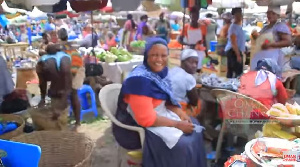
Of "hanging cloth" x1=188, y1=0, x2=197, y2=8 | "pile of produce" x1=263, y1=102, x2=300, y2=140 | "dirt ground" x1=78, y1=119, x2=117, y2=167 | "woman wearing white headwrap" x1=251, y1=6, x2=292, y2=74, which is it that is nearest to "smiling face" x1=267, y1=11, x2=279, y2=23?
"woman wearing white headwrap" x1=251, y1=6, x2=292, y2=74

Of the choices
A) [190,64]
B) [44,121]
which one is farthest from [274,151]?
[44,121]

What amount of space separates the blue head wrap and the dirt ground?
4.81 ft

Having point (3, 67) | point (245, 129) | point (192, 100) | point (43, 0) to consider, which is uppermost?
point (43, 0)

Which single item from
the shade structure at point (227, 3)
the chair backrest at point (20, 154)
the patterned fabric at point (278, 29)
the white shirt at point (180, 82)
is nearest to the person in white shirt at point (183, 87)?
the white shirt at point (180, 82)

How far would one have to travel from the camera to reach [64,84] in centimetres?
471

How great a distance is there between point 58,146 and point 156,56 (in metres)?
1.21

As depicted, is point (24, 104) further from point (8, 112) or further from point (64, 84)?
point (64, 84)

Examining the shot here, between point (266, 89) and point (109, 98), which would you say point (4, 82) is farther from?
point (266, 89)

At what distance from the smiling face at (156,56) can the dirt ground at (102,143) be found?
1.55m

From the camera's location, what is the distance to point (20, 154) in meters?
1.70

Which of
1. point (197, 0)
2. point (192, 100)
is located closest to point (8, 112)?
point (192, 100)

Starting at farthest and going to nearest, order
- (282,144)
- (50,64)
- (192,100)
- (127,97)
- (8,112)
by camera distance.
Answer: (50,64) → (8,112) → (192,100) → (127,97) → (282,144)

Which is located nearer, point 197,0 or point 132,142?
point 132,142

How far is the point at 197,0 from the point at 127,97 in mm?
3178
